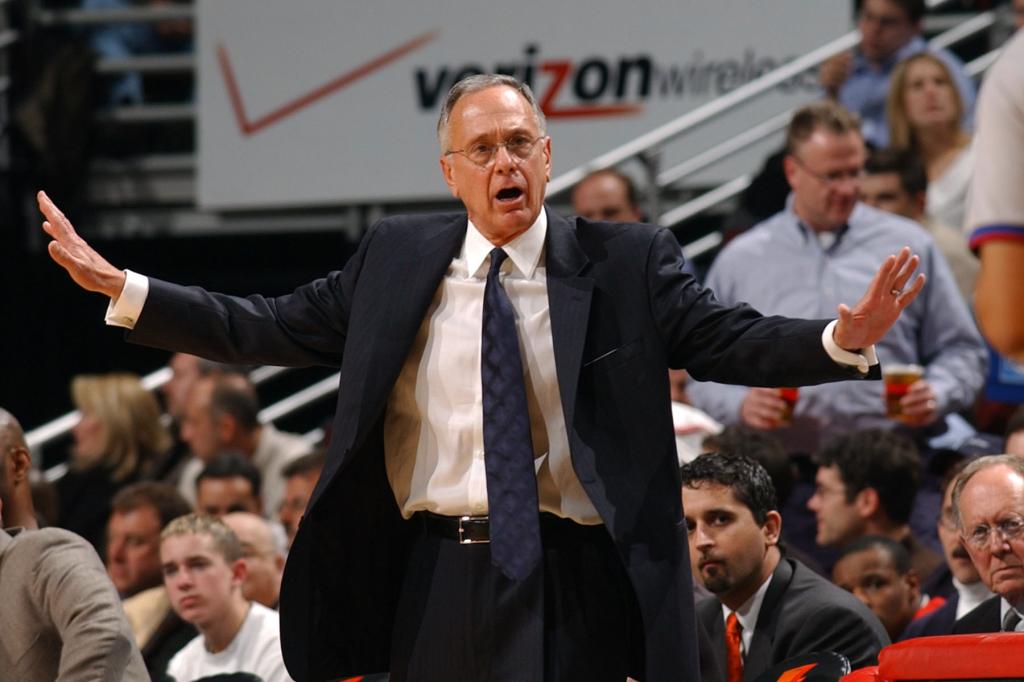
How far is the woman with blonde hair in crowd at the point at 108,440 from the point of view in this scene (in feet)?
25.6

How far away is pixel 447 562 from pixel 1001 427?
3.98 meters

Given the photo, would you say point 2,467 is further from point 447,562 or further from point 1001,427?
point 1001,427

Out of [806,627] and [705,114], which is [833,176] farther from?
[806,627]

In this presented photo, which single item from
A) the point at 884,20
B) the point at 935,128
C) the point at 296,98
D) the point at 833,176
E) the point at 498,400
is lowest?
the point at 498,400

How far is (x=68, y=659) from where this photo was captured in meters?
3.86

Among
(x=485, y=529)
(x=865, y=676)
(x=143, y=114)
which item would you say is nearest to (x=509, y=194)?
(x=485, y=529)

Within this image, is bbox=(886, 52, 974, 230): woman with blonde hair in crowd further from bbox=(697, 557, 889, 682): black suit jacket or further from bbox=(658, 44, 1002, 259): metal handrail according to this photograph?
bbox=(697, 557, 889, 682): black suit jacket

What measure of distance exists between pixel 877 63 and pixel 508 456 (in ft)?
17.6

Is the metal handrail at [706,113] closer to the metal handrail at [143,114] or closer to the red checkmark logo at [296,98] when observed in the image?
the red checkmark logo at [296,98]

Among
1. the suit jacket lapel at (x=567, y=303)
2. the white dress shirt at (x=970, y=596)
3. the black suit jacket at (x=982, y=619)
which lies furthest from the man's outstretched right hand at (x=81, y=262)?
the white dress shirt at (x=970, y=596)

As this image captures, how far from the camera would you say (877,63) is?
26.6ft

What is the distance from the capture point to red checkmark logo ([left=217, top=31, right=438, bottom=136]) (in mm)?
8930

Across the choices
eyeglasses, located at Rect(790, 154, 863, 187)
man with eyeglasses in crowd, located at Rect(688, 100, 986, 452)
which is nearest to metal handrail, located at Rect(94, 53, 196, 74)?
man with eyeglasses in crowd, located at Rect(688, 100, 986, 452)

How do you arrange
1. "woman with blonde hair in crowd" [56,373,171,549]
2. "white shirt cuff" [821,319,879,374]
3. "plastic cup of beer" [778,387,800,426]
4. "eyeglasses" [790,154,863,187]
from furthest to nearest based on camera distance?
"woman with blonde hair in crowd" [56,373,171,549], "eyeglasses" [790,154,863,187], "plastic cup of beer" [778,387,800,426], "white shirt cuff" [821,319,879,374]
